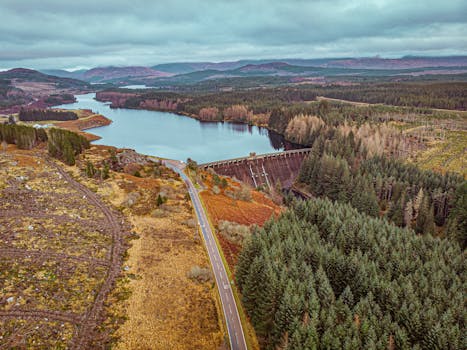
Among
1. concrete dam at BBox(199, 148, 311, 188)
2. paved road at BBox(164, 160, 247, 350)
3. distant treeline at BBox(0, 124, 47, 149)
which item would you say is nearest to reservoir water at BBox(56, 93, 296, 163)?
concrete dam at BBox(199, 148, 311, 188)

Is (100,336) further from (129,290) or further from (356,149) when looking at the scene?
(356,149)

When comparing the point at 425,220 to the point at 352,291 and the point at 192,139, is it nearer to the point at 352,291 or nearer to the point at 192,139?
the point at 352,291

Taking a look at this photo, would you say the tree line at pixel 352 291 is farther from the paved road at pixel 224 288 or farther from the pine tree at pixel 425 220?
the pine tree at pixel 425 220

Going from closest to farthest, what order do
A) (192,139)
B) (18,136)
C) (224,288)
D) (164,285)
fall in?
(164,285) → (224,288) → (18,136) → (192,139)

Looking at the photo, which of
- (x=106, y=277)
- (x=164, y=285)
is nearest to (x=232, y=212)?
(x=164, y=285)

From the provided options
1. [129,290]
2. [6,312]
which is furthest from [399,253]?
[6,312]

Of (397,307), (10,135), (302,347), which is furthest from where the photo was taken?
(10,135)

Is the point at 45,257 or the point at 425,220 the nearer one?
the point at 45,257
